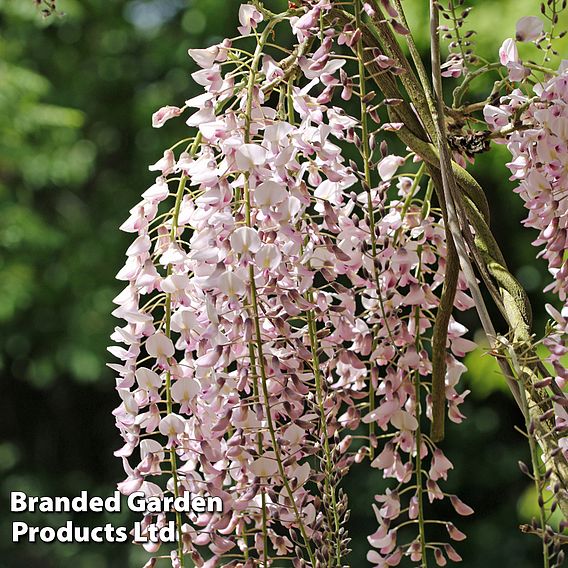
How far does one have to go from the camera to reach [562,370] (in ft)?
1.86

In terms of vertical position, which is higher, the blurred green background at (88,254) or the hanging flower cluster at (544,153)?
the blurred green background at (88,254)

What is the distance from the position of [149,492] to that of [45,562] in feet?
10.7

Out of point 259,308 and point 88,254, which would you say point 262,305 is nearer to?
point 259,308

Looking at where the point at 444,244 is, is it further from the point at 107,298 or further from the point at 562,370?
the point at 107,298

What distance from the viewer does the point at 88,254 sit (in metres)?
3.58

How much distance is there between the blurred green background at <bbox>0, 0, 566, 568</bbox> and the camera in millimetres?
3184

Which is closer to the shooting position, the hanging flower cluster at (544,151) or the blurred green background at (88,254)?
the hanging flower cluster at (544,151)

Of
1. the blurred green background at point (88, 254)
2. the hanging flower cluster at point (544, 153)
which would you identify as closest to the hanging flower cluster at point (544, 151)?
the hanging flower cluster at point (544, 153)

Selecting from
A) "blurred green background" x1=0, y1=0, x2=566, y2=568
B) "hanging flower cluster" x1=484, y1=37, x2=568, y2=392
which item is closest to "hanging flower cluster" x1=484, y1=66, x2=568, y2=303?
"hanging flower cluster" x1=484, y1=37, x2=568, y2=392

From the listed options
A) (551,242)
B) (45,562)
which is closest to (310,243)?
(551,242)

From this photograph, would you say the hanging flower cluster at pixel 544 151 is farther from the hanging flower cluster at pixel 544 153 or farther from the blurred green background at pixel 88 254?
the blurred green background at pixel 88 254

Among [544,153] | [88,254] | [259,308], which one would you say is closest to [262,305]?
[259,308]

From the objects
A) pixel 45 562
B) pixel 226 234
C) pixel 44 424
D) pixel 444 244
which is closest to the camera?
pixel 226 234

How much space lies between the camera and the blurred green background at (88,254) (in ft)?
10.4
